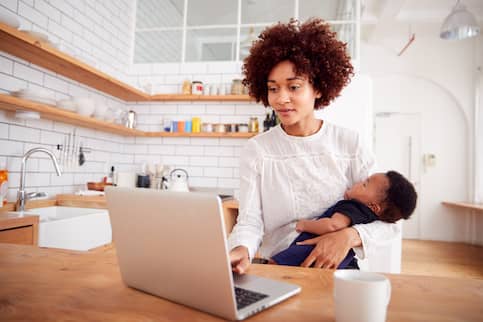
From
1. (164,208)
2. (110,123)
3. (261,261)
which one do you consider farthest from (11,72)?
(164,208)

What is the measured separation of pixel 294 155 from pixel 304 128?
126 millimetres

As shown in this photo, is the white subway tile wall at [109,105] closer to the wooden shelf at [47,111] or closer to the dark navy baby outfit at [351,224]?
the wooden shelf at [47,111]

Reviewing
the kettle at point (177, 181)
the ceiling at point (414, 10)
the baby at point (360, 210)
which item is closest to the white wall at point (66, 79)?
the kettle at point (177, 181)

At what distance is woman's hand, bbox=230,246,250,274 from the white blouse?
294 mm

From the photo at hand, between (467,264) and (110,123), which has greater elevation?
(110,123)

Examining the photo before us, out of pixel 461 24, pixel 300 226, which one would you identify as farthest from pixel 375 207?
pixel 461 24

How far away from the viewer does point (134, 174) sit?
11.6ft

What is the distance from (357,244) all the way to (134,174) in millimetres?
2748

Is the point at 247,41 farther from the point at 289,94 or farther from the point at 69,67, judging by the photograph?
the point at 289,94

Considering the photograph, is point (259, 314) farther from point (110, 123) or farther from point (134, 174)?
point (134, 174)

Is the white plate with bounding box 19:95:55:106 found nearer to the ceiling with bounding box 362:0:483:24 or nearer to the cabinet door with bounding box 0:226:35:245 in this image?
the cabinet door with bounding box 0:226:35:245

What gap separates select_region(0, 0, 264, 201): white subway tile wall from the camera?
2.43 metres

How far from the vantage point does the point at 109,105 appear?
351 centimetres

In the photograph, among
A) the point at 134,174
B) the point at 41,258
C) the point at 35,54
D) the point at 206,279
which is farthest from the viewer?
the point at 134,174
